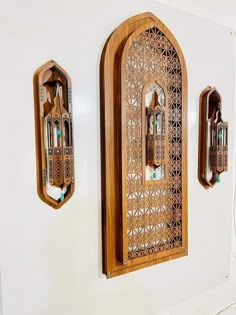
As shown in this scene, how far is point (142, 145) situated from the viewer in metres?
1.18

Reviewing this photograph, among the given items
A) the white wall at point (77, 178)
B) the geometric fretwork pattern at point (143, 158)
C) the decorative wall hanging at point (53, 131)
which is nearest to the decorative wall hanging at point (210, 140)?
the white wall at point (77, 178)

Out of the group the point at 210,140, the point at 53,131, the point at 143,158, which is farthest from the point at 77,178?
the point at 210,140

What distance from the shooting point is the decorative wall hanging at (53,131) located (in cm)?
97

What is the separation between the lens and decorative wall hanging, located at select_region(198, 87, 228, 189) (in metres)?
1.38

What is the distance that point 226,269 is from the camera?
5.11 ft

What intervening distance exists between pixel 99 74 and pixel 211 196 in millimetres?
915

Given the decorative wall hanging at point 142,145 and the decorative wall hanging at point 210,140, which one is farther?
the decorative wall hanging at point 210,140

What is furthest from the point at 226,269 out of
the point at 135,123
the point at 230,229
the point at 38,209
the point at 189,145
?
the point at 38,209

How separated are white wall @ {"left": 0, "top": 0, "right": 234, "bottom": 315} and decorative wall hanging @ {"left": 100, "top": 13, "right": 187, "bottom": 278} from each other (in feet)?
0.17

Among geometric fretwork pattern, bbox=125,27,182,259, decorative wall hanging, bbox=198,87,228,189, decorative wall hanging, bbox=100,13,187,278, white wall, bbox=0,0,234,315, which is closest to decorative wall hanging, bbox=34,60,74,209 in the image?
white wall, bbox=0,0,234,315

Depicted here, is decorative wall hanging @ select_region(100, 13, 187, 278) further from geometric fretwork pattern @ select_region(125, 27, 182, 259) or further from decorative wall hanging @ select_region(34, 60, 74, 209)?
decorative wall hanging @ select_region(34, 60, 74, 209)

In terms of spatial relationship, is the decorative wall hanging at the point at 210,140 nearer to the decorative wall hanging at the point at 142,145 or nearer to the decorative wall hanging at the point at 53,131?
the decorative wall hanging at the point at 142,145

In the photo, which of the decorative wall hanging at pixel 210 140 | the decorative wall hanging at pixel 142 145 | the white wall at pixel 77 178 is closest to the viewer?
the white wall at pixel 77 178

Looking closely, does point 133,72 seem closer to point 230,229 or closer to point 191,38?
point 191,38
